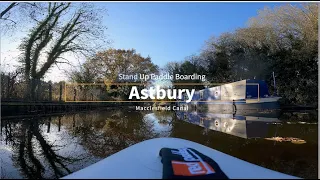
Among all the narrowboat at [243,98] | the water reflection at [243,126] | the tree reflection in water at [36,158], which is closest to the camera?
the tree reflection in water at [36,158]

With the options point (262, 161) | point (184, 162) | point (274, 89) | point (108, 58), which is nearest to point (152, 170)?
point (184, 162)

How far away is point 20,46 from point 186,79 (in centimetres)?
1042

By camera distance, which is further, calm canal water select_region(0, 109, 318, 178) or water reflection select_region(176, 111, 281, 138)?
water reflection select_region(176, 111, 281, 138)

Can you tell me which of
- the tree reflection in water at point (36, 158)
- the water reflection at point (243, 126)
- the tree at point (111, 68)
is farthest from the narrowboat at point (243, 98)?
the tree reflection in water at point (36, 158)

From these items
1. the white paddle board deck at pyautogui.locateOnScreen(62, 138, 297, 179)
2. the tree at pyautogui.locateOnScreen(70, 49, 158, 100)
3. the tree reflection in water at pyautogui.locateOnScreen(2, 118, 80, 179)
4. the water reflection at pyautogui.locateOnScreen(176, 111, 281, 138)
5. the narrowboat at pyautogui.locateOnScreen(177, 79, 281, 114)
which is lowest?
the tree reflection in water at pyautogui.locateOnScreen(2, 118, 80, 179)

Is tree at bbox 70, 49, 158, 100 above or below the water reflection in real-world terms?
above

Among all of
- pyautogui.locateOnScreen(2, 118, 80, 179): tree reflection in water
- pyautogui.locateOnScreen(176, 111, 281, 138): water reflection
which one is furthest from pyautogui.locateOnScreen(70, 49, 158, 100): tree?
pyautogui.locateOnScreen(2, 118, 80, 179): tree reflection in water

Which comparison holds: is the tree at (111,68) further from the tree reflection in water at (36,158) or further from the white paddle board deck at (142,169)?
the white paddle board deck at (142,169)

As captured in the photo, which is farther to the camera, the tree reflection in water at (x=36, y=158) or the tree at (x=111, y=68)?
the tree at (x=111, y=68)

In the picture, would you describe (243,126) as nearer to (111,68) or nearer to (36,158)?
(36,158)

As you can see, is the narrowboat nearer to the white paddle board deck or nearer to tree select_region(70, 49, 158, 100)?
tree select_region(70, 49, 158, 100)

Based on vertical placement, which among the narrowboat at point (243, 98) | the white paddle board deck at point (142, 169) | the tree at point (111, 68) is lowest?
the white paddle board deck at point (142, 169)

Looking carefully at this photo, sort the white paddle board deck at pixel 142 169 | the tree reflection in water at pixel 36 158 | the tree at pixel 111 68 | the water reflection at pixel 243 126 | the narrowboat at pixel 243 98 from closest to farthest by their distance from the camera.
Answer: the white paddle board deck at pixel 142 169
the tree reflection in water at pixel 36 158
the water reflection at pixel 243 126
the narrowboat at pixel 243 98
the tree at pixel 111 68

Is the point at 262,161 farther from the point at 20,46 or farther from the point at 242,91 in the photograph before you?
the point at 20,46
